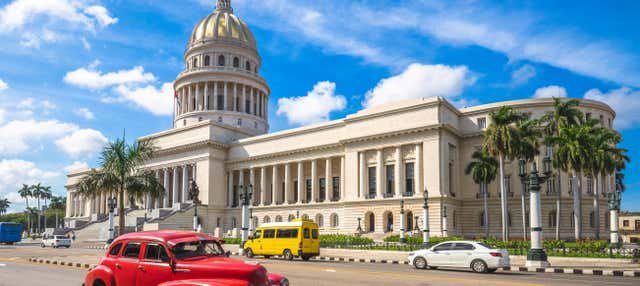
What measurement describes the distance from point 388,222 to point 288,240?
29.7m

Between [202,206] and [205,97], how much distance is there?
942 inches

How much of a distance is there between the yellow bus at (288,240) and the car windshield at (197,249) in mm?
20303

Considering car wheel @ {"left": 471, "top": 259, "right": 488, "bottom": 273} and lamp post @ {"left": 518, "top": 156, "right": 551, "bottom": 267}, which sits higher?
lamp post @ {"left": 518, "top": 156, "right": 551, "bottom": 267}

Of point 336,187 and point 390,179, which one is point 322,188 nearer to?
point 336,187

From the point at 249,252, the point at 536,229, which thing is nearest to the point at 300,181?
the point at 249,252

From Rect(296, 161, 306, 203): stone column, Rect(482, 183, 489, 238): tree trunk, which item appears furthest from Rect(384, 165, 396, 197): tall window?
Rect(296, 161, 306, 203): stone column

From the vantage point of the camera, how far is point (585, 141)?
41.9 meters

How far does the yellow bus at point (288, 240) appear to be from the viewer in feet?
99.2

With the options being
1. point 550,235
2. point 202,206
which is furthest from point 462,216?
point 202,206

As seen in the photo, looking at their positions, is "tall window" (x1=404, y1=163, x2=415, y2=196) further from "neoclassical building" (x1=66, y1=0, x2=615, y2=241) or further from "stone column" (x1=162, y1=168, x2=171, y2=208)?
"stone column" (x1=162, y1=168, x2=171, y2=208)

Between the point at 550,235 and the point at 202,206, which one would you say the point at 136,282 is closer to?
the point at 550,235

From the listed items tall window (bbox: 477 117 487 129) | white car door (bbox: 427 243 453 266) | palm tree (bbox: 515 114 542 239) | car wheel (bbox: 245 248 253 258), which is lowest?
car wheel (bbox: 245 248 253 258)

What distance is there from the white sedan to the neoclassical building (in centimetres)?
2913

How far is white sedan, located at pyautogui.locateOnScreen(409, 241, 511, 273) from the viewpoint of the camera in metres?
22.1
